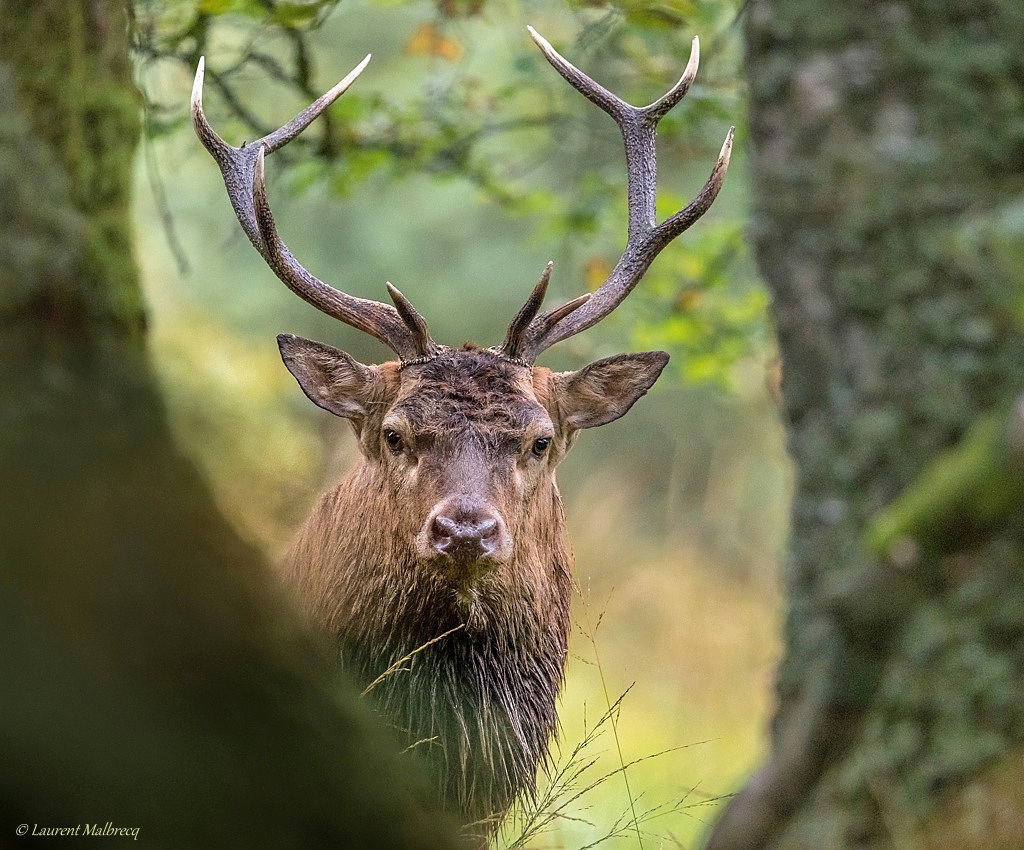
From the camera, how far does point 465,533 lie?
12.4 ft

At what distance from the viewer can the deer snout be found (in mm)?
3801

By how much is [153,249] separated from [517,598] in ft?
37.1

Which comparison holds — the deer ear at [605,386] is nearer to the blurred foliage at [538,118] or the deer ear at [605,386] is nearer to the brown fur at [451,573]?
the brown fur at [451,573]

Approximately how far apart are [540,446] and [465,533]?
0.68 metres

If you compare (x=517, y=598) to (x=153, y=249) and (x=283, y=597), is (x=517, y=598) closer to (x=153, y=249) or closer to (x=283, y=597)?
(x=283, y=597)

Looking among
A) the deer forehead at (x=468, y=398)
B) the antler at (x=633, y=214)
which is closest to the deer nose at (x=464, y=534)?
the deer forehead at (x=468, y=398)

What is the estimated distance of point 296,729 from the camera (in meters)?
1.57

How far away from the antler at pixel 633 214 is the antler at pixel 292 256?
39 centimetres

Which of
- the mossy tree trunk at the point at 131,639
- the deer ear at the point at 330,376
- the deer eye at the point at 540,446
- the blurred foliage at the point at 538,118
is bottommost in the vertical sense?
the mossy tree trunk at the point at 131,639

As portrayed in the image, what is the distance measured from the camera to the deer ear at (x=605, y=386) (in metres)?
4.80

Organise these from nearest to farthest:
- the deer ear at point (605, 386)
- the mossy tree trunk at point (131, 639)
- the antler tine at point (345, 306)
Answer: the mossy tree trunk at point (131, 639) → the antler tine at point (345, 306) → the deer ear at point (605, 386)

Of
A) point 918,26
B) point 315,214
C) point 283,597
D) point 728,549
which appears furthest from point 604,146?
point 283,597

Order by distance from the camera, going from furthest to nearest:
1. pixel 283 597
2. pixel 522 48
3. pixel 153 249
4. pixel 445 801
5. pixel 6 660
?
pixel 153 249 < pixel 522 48 < pixel 445 801 < pixel 283 597 < pixel 6 660

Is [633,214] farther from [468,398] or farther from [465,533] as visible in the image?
[465,533]
